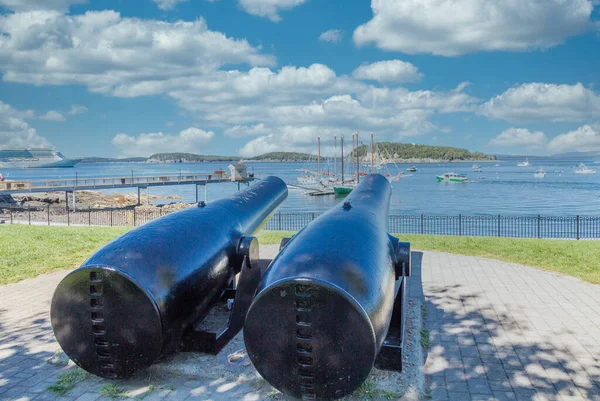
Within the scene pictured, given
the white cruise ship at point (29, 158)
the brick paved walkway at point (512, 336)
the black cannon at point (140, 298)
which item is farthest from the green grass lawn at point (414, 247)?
the white cruise ship at point (29, 158)

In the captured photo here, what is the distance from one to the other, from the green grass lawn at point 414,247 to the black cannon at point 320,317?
7.48 meters

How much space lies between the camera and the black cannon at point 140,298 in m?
4.07

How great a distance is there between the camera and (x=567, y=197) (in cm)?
5956

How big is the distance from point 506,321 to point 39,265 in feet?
31.6

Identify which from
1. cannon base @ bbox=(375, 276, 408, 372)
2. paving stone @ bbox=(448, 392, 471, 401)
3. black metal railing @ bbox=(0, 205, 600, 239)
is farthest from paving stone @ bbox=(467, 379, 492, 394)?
black metal railing @ bbox=(0, 205, 600, 239)

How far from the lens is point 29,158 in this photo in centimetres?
16262

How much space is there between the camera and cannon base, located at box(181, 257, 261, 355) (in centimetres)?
499

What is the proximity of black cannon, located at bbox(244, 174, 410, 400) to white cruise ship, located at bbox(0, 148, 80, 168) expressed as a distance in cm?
18016

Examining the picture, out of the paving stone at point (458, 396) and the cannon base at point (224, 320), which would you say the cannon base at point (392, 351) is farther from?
the cannon base at point (224, 320)

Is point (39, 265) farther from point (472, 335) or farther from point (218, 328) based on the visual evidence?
point (472, 335)

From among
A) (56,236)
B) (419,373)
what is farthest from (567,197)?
(419,373)

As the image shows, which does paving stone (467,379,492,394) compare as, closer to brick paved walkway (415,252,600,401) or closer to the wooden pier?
brick paved walkway (415,252,600,401)

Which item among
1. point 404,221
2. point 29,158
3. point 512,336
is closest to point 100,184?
point 404,221

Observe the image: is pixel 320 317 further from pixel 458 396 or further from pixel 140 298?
pixel 458 396
